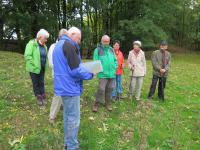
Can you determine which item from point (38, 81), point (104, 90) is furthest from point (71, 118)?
point (38, 81)

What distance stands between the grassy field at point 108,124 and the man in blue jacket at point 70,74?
771 mm

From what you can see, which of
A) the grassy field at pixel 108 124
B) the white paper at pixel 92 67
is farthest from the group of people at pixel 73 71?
the grassy field at pixel 108 124

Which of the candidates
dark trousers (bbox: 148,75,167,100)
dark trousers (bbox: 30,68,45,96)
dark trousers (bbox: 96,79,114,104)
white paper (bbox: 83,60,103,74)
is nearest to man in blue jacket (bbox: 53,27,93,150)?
white paper (bbox: 83,60,103,74)

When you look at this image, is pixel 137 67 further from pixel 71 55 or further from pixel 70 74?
pixel 71 55

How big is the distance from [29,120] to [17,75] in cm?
603

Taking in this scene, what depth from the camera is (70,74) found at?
18.9ft

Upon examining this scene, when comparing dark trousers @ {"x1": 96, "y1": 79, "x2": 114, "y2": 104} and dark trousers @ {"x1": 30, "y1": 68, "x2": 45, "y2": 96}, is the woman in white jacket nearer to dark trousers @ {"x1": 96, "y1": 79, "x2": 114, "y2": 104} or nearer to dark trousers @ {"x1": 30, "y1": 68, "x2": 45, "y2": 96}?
dark trousers @ {"x1": 96, "y1": 79, "x2": 114, "y2": 104}

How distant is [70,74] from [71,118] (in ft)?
2.65

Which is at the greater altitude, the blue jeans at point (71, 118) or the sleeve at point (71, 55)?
the sleeve at point (71, 55)

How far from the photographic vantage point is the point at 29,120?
7836 mm

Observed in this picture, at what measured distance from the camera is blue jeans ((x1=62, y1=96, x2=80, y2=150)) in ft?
19.5

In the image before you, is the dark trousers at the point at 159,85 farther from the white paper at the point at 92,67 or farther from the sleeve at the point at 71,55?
the sleeve at the point at 71,55

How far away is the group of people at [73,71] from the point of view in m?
5.76

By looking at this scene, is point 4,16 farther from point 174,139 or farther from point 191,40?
point 191,40
